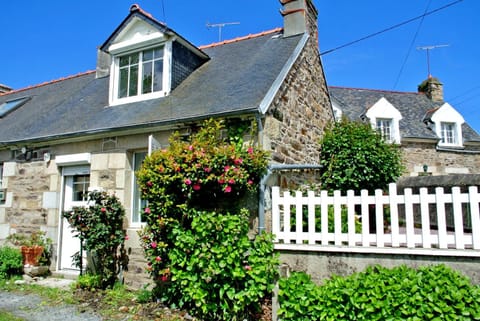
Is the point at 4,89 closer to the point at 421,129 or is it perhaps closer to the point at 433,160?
the point at 421,129

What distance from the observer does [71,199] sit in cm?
774

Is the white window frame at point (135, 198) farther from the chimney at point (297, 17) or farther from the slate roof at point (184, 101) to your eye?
the chimney at point (297, 17)

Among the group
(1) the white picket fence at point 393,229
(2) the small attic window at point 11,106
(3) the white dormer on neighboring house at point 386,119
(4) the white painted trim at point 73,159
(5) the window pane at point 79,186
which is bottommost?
(1) the white picket fence at point 393,229

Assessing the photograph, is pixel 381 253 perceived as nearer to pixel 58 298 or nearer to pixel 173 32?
pixel 58 298

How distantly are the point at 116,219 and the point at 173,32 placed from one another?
4211 millimetres

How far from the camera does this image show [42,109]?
1031cm

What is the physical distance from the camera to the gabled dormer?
25.3 ft

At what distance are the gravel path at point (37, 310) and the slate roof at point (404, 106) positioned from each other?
13434 mm

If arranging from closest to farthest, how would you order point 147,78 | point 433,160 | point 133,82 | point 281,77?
point 281,77 < point 147,78 < point 133,82 < point 433,160

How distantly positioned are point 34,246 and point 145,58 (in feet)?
16.0

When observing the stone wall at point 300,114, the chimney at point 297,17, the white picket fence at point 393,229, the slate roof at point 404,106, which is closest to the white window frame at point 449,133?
→ the slate roof at point 404,106

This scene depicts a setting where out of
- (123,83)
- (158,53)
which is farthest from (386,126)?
(123,83)

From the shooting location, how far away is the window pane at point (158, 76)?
7824mm

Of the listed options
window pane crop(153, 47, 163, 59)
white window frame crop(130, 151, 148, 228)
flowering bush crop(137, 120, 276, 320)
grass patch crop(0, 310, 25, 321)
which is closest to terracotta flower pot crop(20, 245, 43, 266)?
grass patch crop(0, 310, 25, 321)
